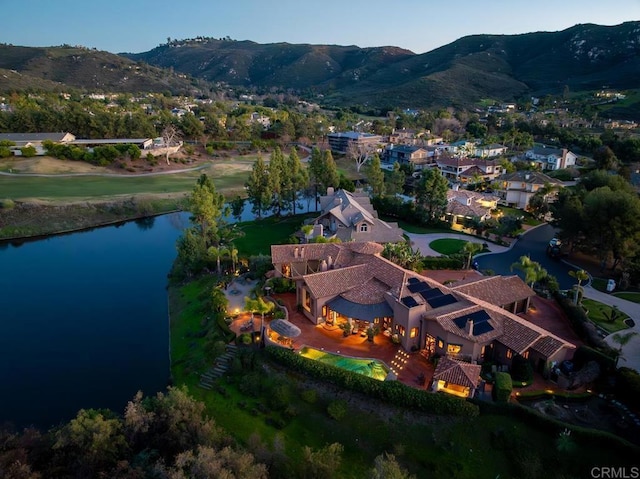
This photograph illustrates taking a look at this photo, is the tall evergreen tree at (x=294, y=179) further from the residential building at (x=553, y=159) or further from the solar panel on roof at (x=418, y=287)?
the residential building at (x=553, y=159)

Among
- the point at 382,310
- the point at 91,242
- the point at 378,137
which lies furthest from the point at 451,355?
the point at 378,137

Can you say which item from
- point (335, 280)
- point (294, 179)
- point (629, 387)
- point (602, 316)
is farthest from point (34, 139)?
point (629, 387)

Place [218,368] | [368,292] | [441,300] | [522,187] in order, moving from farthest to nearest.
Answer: [522,187], [368,292], [441,300], [218,368]

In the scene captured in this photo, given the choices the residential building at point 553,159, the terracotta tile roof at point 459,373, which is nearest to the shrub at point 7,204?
the terracotta tile roof at point 459,373

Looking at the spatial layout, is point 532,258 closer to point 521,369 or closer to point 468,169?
point 521,369

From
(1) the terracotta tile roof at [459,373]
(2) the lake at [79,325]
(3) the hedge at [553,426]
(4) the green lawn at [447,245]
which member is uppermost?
(1) the terracotta tile roof at [459,373]

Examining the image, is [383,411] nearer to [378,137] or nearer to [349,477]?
[349,477]
